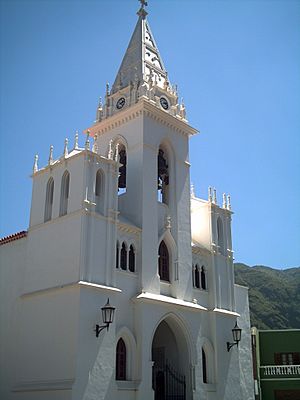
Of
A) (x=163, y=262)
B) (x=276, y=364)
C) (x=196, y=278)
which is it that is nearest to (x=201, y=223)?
(x=196, y=278)

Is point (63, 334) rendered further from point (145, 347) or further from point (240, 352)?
point (240, 352)

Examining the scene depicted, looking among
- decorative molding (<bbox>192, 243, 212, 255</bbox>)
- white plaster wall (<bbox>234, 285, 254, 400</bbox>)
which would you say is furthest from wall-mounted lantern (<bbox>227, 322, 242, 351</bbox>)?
decorative molding (<bbox>192, 243, 212, 255</bbox>)

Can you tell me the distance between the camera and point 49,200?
2067 cm

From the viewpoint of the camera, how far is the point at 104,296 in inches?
714

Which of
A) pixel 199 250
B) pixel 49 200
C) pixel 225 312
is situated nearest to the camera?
pixel 49 200

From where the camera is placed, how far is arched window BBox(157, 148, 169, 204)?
2375 centimetres

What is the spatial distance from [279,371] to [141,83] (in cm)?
1811

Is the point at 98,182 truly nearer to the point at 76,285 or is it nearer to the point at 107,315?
the point at 76,285

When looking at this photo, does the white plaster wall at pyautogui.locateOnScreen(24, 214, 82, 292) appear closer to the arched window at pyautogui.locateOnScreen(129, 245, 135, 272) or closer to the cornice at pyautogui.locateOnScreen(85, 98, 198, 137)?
the arched window at pyautogui.locateOnScreen(129, 245, 135, 272)

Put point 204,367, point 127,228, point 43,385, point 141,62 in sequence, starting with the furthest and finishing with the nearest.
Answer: point 141,62
point 204,367
point 127,228
point 43,385

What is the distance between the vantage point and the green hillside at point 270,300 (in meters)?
59.1

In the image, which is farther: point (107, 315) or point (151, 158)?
point (151, 158)

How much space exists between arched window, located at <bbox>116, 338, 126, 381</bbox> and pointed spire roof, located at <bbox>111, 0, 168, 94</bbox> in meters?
11.7

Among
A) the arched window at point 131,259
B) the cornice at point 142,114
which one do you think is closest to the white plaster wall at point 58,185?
the arched window at point 131,259
